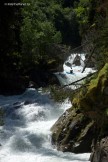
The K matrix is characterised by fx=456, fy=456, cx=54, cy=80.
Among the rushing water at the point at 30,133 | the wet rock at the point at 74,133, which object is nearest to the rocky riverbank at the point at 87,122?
the wet rock at the point at 74,133

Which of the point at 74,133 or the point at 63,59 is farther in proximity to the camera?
the point at 74,133

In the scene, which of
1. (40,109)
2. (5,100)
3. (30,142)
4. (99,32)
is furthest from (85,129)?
(5,100)

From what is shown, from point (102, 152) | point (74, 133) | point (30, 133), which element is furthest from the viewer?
point (30, 133)

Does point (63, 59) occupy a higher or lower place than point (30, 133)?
higher

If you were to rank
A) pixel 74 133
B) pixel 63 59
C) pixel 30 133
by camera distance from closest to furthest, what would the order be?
pixel 63 59 < pixel 74 133 < pixel 30 133

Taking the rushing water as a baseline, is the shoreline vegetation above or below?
above

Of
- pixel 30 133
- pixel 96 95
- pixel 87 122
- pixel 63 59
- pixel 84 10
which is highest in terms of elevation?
pixel 84 10

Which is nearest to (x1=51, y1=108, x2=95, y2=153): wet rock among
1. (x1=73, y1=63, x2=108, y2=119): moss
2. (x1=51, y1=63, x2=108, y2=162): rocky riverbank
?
(x1=51, y1=63, x2=108, y2=162): rocky riverbank

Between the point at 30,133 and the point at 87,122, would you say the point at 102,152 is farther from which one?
the point at 30,133

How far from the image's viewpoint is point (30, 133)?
17938 mm

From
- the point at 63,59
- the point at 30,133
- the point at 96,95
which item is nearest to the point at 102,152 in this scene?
the point at 96,95

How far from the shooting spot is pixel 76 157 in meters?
14.9

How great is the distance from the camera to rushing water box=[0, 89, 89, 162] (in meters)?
15.2

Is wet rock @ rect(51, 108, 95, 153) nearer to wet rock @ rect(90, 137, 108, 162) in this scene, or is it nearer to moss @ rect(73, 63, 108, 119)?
moss @ rect(73, 63, 108, 119)
